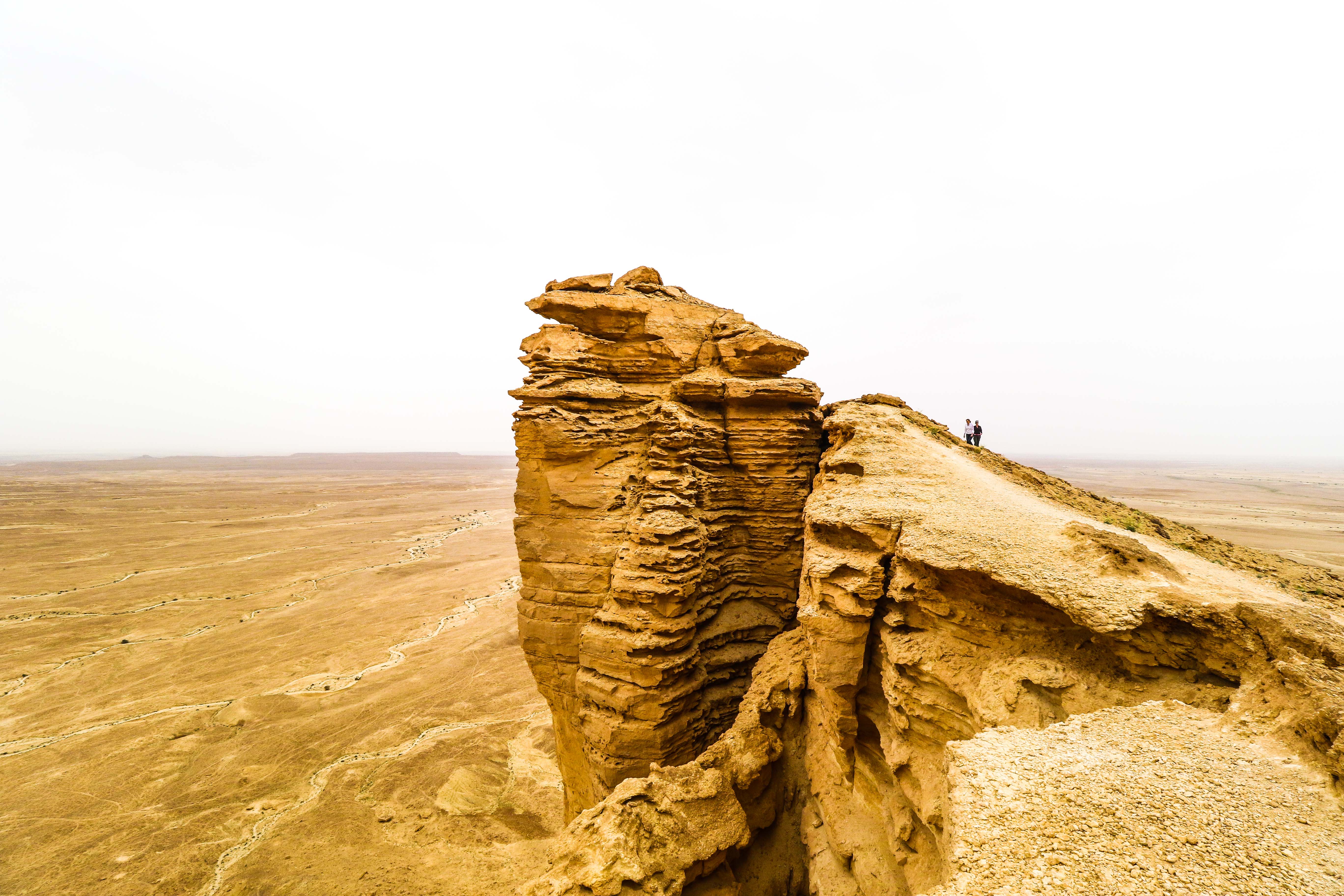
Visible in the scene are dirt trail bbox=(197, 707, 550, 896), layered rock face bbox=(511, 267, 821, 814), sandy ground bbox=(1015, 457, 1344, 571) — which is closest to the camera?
layered rock face bbox=(511, 267, 821, 814)

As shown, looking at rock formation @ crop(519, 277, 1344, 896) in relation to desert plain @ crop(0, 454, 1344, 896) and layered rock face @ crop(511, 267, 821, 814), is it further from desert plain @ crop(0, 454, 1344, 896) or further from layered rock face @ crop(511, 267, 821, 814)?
desert plain @ crop(0, 454, 1344, 896)

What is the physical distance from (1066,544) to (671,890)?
700cm

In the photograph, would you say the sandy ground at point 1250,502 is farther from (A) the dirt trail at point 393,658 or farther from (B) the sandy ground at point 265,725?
(A) the dirt trail at point 393,658

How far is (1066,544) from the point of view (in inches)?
235

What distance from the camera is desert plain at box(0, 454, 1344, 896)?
12.8m

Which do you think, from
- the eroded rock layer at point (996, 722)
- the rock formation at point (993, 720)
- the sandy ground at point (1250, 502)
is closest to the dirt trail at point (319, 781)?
the rock formation at point (993, 720)

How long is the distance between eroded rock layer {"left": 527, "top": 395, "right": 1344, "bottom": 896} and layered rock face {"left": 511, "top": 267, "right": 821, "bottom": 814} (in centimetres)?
170

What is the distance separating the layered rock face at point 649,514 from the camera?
9.77 metres

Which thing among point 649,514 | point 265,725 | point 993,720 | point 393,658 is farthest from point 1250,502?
point 265,725

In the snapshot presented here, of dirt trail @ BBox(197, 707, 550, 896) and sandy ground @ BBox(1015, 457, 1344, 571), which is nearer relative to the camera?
dirt trail @ BBox(197, 707, 550, 896)

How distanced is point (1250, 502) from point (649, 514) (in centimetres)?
9945

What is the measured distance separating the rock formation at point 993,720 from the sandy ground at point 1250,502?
84.1ft

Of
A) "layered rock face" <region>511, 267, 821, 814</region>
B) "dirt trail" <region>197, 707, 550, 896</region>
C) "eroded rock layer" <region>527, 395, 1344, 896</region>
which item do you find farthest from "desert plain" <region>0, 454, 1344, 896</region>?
"eroded rock layer" <region>527, 395, 1344, 896</region>

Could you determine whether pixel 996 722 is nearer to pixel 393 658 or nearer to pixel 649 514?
pixel 649 514
